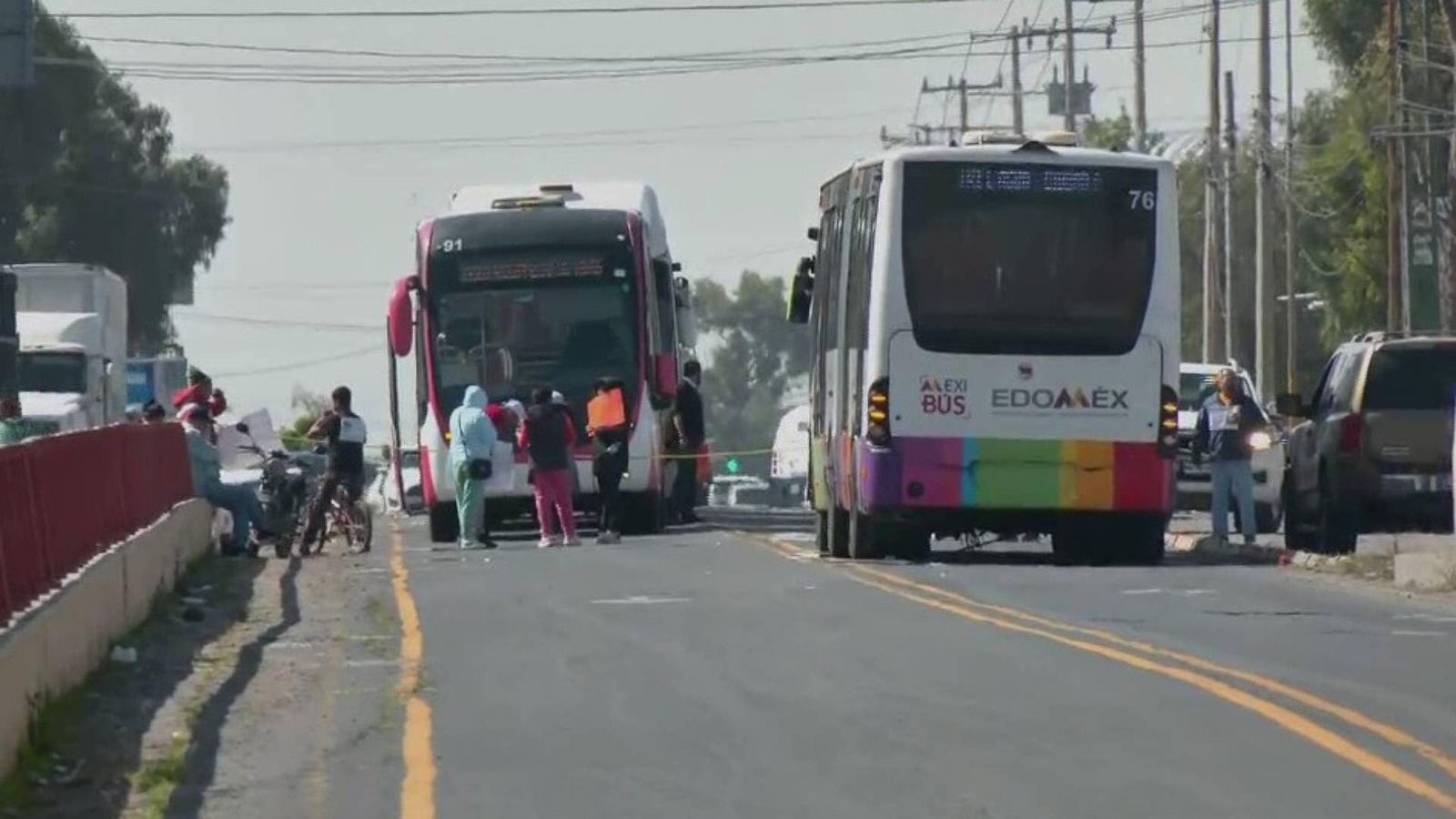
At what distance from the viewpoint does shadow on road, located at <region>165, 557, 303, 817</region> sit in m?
12.6

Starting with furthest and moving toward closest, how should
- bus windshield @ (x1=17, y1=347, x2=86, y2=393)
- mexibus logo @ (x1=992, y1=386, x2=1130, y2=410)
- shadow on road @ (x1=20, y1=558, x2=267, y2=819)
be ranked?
bus windshield @ (x1=17, y1=347, x2=86, y2=393)
mexibus logo @ (x1=992, y1=386, x2=1130, y2=410)
shadow on road @ (x1=20, y1=558, x2=267, y2=819)

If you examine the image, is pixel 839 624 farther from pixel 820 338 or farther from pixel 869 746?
pixel 820 338

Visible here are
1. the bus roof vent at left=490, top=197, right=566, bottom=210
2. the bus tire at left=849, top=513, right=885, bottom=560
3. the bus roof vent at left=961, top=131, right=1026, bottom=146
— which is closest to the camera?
the bus roof vent at left=961, top=131, right=1026, bottom=146

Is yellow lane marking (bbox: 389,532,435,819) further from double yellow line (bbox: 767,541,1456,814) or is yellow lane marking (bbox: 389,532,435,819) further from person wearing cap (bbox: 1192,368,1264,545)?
person wearing cap (bbox: 1192,368,1264,545)

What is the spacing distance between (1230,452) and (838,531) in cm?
441

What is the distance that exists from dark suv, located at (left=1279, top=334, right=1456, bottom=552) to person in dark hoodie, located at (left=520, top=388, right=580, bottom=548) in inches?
297

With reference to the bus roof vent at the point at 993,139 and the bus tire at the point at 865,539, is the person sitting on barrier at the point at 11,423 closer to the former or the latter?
the bus tire at the point at 865,539

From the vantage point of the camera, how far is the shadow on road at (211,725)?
41.2 ft

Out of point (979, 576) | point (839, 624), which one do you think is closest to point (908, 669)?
point (839, 624)

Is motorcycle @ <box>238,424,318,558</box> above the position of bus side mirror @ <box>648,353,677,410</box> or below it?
below

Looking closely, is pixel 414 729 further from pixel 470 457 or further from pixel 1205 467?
pixel 1205 467

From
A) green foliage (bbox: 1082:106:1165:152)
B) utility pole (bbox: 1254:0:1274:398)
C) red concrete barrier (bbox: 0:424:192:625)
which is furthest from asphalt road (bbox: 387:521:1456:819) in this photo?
green foliage (bbox: 1082:106:1165:152)

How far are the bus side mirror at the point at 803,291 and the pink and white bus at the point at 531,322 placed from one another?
4.44 meters

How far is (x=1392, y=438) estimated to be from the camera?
28.6 m
